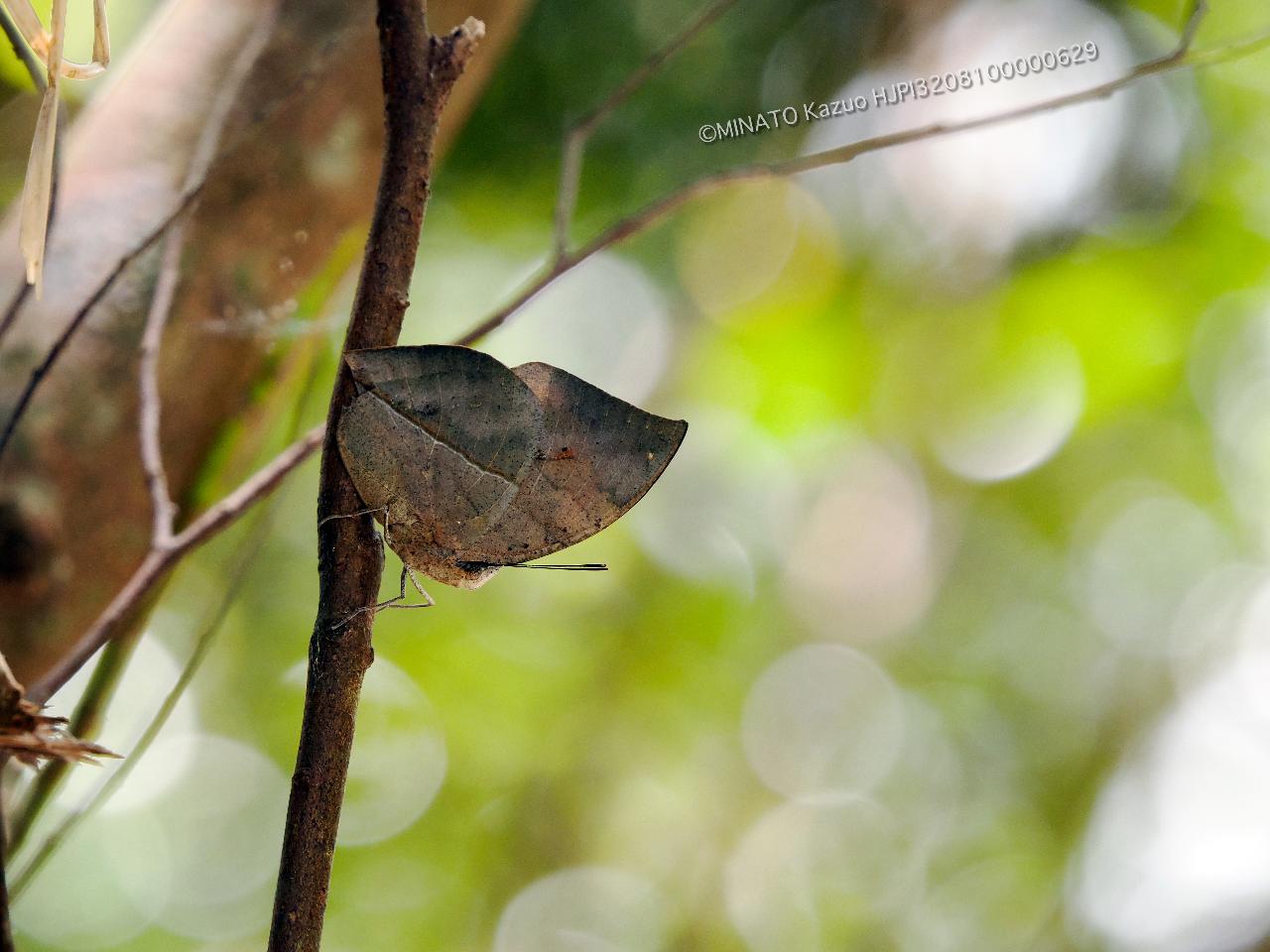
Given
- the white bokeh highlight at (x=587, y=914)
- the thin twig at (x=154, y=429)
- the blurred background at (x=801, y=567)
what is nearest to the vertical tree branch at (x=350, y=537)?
the thin twig at (x=154, y=429)

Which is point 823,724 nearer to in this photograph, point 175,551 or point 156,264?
point 156,264

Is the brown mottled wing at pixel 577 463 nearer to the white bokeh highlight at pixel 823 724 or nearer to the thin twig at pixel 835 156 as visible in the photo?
the thin twig at pixel 835 156

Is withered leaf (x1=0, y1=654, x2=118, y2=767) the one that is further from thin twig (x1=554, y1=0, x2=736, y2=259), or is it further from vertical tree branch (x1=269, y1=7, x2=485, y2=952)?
thin twig (x1=554, y1=0, x2=736, y2=259)

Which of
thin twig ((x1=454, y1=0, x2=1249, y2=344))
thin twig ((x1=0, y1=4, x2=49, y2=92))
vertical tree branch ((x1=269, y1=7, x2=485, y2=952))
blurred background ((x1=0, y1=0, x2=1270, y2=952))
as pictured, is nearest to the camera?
vertical tree branch ((x1=269, y1=7, x2=485, y2=952))

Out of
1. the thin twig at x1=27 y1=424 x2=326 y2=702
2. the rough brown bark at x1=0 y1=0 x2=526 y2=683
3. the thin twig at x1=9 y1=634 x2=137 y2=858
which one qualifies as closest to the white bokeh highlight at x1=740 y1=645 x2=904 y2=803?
the rough brown bark at x1=0 y1=0 x2=526 y2=683

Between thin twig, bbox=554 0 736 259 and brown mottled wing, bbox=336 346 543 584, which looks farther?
thin twig, bbox=554 0 736 259

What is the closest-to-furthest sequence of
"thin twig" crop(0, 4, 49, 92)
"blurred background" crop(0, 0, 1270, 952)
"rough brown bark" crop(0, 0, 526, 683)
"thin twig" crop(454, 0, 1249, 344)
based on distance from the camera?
"thin twig" crop(0, 4, 49, 92)
"thin twig" crop(454, 0, 1249, 344)
"rough brown bark" crop(0, 0, 526, 683)
"blurred background" crop(0, 0, 1270, 952)

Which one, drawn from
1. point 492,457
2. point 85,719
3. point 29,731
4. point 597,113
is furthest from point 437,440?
point 85,719
